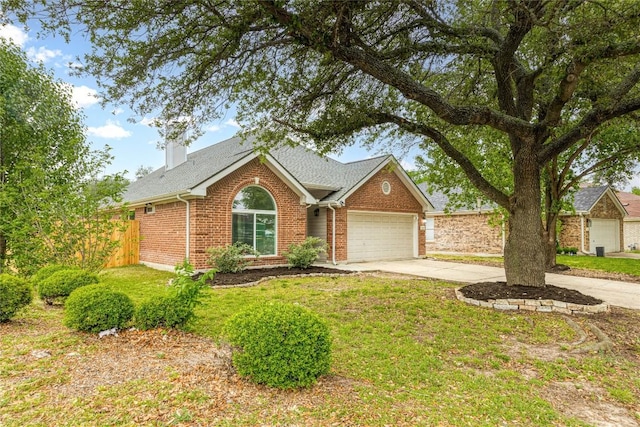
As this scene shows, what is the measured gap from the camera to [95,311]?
201 inches

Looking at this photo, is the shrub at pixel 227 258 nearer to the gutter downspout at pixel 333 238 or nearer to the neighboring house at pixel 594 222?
the gutter downspout at pixel 333 238

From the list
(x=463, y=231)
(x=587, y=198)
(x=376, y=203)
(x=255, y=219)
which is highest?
(x=587, y=198)

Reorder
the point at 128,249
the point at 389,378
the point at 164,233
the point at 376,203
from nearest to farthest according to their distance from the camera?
the point at 389,378 < the point at 164,233 < the point at 128,249 < the point at 376,203

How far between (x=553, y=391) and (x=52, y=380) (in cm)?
508

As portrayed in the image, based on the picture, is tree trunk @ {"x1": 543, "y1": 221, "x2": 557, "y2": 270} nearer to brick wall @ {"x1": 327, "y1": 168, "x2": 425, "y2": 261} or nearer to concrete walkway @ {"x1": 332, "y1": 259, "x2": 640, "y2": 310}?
concrete walkway @ {"x1": 332, "y1": 259, "x2": 640, "y2": 310}

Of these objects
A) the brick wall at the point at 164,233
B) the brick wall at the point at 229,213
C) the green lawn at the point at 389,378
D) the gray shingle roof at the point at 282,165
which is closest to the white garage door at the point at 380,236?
the gray shingle roof at the point at 282,165

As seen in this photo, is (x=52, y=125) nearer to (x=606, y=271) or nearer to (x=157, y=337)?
(x=157, y=337)

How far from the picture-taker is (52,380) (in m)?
3.66

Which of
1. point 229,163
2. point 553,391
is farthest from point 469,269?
point 553,391

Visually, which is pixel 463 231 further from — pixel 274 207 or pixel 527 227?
pixel 527 227

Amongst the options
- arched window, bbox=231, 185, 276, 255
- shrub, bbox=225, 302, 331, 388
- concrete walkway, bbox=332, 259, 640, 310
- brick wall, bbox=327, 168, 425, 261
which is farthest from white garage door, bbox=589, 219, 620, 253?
shrub, bbox=225, 302, 331, 388

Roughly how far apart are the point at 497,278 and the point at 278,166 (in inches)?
317

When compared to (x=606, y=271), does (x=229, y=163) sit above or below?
above

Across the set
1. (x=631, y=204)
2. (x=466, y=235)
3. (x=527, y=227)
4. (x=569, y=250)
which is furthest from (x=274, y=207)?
(x=631, y=204)
